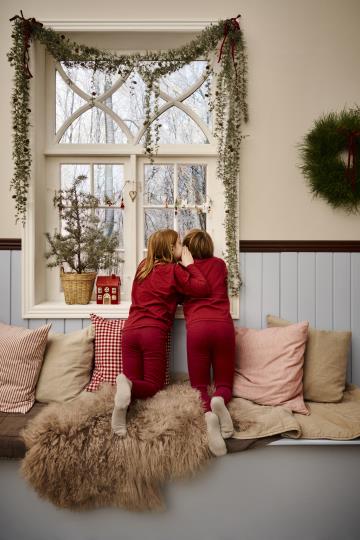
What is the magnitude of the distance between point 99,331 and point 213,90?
72.4 inches

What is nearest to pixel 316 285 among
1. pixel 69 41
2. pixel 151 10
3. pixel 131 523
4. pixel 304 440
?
pixel 304 440

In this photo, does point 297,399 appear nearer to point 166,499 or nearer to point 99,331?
point 166,499

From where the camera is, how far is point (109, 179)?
10.3 ft

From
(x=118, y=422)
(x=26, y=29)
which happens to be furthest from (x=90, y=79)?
(x=118, y=422)

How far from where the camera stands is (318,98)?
287 centimetres

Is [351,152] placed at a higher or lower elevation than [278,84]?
lower

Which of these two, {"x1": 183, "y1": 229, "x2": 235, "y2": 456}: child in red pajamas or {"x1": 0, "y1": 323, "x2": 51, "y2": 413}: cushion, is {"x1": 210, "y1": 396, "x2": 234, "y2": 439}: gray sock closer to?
{"x1": 183, "y1": 229, "x2": 235, "y2": 456}: child in red pajamas

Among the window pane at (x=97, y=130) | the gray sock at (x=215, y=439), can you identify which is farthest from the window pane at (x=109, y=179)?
the gray sock at (x=215, y=439)

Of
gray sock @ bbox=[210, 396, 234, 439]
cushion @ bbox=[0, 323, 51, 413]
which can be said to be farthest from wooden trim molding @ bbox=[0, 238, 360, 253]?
gray sock @ bbox=[210, 396, 234, 439]

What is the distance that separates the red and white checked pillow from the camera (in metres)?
2.57

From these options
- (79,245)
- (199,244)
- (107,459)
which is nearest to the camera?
(107,459)

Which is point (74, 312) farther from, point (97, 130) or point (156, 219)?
point (97, 130)

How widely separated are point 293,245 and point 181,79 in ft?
4.74

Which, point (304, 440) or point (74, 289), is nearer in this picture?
point (304, 440)
